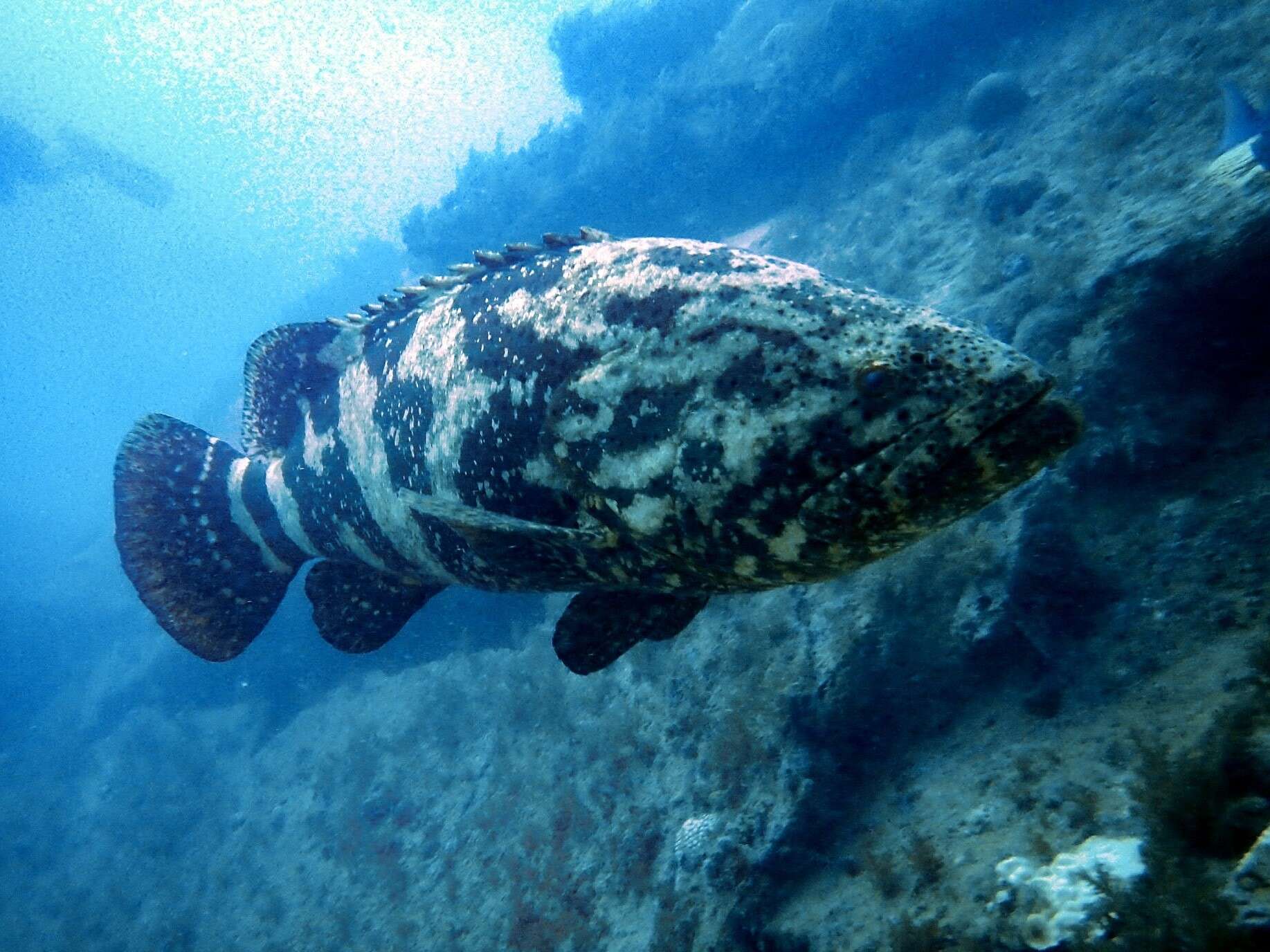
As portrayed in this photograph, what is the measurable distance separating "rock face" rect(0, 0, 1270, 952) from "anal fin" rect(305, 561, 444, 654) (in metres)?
3.12

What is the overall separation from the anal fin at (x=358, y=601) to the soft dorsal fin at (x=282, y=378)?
3.92 feet

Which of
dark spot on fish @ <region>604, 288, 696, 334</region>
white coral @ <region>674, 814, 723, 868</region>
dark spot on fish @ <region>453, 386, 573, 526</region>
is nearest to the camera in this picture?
dark spot on fish @ <region>604, 288, 696, 334</region>

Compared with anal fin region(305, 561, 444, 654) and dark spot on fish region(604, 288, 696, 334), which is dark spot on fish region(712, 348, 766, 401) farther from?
anal fin region(305, 561, 444, 654)

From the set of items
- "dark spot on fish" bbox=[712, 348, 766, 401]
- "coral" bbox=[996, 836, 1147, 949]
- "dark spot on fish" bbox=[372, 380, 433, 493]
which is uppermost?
"dark spot on fish" bbox=[372, 380, 433, 493]

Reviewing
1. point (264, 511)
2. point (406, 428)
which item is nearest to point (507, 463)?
point (406, 428)

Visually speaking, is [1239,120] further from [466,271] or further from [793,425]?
[466,271]

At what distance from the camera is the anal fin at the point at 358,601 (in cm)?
415

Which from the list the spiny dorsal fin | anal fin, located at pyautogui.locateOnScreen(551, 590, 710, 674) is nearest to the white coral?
anal fin, located at pyautogui.locateOnScreen(551, 590, 710, 674)

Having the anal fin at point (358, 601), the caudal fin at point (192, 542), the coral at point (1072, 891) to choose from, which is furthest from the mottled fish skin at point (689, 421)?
the caudal fin at point (192, 542)

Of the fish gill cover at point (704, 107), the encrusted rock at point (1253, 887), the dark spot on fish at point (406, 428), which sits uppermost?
the fish gill cover at point (704, 107)

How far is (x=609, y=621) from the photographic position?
9.50 ft

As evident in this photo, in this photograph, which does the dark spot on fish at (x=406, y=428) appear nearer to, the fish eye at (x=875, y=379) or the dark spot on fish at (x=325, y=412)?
the dark spot on fish at (x=325, y=412)

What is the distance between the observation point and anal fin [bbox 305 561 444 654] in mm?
4152

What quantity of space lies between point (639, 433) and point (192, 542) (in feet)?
14.2
